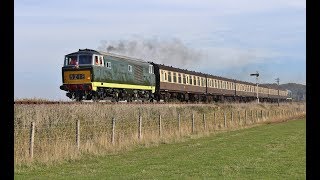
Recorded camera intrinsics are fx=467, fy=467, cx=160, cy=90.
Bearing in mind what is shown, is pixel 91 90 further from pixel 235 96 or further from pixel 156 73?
pixel 235 96

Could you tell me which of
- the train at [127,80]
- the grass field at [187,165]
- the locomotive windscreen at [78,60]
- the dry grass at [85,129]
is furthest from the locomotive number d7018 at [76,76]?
the grass field at [187,165]

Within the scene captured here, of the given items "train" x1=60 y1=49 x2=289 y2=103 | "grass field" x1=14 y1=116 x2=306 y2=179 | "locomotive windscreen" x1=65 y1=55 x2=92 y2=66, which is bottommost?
"grass field" x1=14 y1=116 x2=306 y2=179

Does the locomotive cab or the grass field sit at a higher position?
the locomotive cab

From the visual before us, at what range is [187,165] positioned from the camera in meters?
13.2

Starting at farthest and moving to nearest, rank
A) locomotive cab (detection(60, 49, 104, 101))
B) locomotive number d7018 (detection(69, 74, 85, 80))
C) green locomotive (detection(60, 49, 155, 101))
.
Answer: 1. locomotive number d7018 (detection(69, 74, 85, 80))
2. green locomotive (detection(60, 49, 155, 101))
3. locomotive cab (detection(60, 49, 104, 101))

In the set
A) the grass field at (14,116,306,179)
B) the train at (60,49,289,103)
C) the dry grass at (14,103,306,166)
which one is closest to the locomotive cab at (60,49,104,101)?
the train at (60,49,289,103)

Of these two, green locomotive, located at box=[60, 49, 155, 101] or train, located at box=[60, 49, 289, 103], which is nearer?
green locomotive, located at box=[60, 49, 155, 101]

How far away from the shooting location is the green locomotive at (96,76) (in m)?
27.9

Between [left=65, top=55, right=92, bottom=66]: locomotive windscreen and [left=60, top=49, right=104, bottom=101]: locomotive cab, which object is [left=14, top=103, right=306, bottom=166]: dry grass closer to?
[left=60, top=49, right=104, bottom=101]: locomotive cab

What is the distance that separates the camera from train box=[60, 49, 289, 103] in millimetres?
28125

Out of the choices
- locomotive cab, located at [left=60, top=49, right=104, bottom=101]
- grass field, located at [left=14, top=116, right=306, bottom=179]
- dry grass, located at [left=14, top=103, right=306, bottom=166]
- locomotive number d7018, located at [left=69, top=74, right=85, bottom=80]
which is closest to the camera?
grass field, located at [left=14, top=116, right=306, bottom=179]
